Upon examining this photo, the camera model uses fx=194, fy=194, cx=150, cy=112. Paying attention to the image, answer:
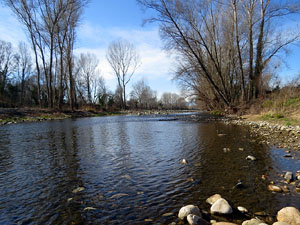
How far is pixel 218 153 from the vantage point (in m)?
5.95

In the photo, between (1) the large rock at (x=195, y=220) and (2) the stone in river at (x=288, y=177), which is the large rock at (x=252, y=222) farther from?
(2) the stone in river at (x=288, y=177)

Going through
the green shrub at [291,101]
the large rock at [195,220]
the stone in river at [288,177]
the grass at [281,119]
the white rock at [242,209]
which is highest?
the green shrub at [291,101]

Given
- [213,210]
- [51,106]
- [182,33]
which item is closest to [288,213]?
[213,210]

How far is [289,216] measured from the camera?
240 centimetres

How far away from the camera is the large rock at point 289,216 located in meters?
2.33

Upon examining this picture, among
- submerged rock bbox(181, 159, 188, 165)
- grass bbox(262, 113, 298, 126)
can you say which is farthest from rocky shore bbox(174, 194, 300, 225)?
grass bbox(262, 113, 298, 126)

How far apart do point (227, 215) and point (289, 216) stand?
2.37ft

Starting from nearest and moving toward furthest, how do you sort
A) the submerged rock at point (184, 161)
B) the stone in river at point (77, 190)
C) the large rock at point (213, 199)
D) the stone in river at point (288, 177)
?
the large rock at point (213, 199), the stone in river at point (77, 190), the stone in river at point (288, 177), the submerged rock at point (184, 161)

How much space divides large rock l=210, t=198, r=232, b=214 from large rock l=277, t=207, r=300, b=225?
0.59 meters

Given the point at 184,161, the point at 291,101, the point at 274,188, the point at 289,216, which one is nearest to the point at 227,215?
the point at 289,216

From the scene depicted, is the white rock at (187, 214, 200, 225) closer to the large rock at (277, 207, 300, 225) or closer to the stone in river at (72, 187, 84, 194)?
the large rock at (277, 207, 300, 225)

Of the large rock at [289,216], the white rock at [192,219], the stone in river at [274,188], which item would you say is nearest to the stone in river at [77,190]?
the white rock at [192,219]

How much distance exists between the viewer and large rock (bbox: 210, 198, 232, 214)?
2.65 meters

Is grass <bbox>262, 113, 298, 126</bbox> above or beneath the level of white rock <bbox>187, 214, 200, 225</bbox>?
above
